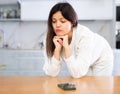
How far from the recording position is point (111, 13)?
3316 millimetres

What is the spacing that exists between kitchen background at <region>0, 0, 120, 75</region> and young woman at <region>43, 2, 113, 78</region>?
158 centimetres

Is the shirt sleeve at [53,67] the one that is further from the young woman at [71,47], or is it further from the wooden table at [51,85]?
the wooden table at [51,85]

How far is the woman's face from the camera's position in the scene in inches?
59.4

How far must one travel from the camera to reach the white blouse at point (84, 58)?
57.1 inches

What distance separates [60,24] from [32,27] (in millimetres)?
2248

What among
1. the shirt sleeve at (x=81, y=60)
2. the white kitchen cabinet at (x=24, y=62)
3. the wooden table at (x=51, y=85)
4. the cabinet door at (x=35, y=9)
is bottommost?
the white kitchen cabinet at (x=24, y=62)

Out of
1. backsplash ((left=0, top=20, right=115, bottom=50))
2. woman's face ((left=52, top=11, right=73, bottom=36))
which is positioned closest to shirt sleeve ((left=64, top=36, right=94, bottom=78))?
woman's face ((left=52, top=11, right=73, bottom=36))

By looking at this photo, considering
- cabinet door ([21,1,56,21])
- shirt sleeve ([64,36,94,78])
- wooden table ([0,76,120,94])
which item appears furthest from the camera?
cabinet door ([21,1,56,21])

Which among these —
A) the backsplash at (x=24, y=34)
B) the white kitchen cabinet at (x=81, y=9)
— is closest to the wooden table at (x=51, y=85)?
the white kitchen cabinet at (x=81, y=9)

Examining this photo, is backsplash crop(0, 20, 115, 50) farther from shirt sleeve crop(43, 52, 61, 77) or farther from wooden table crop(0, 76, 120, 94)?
wooden table crop(0, 76, 120, 94)

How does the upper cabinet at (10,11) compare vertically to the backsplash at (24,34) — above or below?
above

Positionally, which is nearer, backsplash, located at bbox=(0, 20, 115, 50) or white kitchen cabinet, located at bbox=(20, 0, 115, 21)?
white kitchen cabinet, located at bbox=(20, 0, 115, 21)

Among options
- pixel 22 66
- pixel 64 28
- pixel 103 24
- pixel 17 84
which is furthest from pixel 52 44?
pixel 103 24

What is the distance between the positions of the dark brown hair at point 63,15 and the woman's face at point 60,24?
0.02 m
